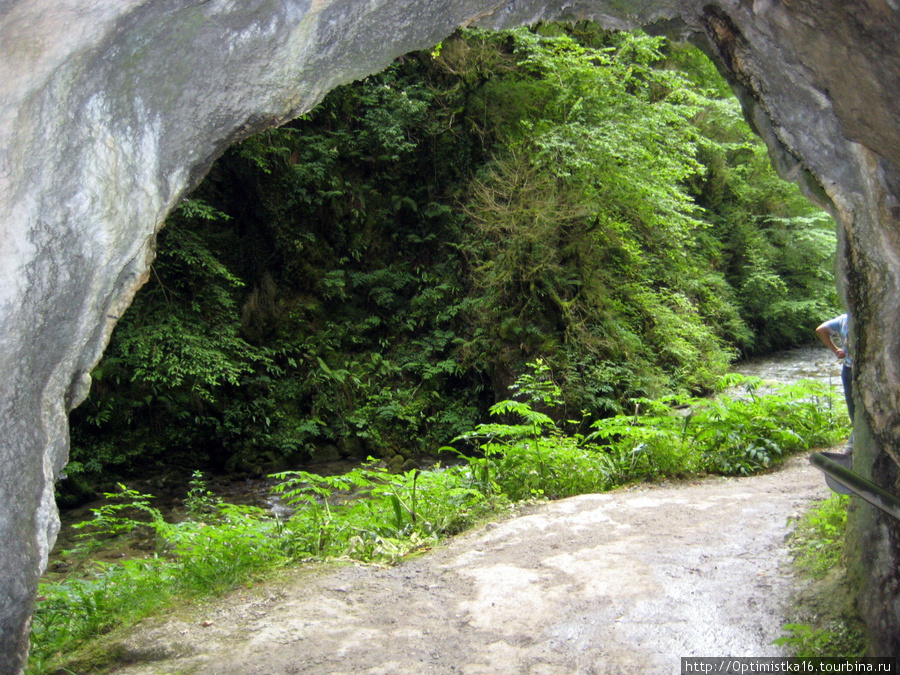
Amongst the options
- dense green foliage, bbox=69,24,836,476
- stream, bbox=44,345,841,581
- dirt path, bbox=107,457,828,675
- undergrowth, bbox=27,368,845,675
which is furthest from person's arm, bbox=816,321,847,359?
dense green foliage, bbox=69,24,836,476

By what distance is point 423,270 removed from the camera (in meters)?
13.9

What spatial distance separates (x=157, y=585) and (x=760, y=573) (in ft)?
12.8

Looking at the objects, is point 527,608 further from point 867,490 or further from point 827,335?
point 827,335

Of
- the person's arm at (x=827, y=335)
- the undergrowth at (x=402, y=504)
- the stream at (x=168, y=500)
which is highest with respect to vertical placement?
the person's arm at (x=827, y=335)

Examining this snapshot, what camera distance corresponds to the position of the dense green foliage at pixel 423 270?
11.4 meters

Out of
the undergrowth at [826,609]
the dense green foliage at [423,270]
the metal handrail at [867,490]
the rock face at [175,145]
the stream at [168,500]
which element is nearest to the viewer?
the metal handrail at [867,490]

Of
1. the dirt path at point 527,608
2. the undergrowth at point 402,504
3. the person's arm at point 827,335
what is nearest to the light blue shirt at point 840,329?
the person's arm at point 827,335

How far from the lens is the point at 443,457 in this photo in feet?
39.1

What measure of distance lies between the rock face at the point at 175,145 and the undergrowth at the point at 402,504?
4.75 ft

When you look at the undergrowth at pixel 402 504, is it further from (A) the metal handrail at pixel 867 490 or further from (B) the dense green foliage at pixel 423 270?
(B) the dense green foliage at pixel 423 270

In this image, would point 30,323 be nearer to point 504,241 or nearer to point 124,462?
point 124,462

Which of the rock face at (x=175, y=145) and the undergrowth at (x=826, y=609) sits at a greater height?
the rock face at (x=175, y=145)

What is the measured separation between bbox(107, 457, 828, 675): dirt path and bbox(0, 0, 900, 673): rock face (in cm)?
82

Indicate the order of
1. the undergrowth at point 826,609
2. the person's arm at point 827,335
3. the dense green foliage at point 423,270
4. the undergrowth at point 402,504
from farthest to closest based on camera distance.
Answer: the dense green foliage at point 423,270, the person's arm at point 827,335, the undergrowth at point 402,504, the undergrowth at point 826,609
